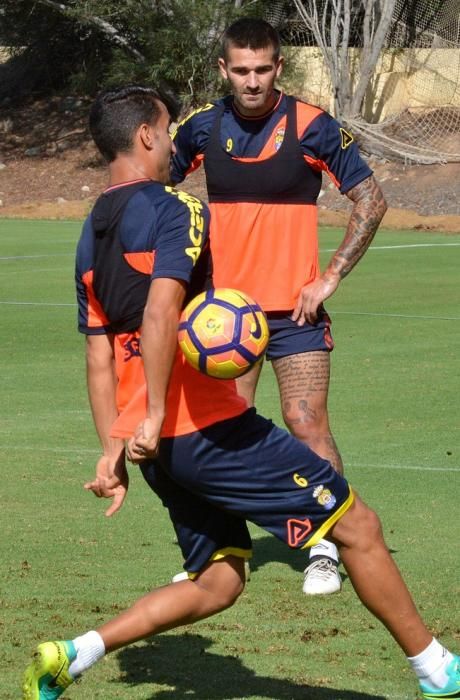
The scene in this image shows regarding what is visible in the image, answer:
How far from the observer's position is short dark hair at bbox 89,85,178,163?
468 cm

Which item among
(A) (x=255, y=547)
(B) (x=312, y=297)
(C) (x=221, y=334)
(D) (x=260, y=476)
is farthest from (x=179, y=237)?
(A) (x=255, y=547)

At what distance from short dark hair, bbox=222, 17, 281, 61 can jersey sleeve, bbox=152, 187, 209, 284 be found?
2360 millimetres

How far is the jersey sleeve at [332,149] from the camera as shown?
21.9ft

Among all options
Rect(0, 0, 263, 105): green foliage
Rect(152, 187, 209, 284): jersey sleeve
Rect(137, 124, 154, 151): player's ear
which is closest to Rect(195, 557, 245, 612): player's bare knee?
Rect(152, 187, 209, 284): jersey sleeve

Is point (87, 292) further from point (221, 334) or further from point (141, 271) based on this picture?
point (221, 334)

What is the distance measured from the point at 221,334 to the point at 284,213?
250cm

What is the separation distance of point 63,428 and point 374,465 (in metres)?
2.64

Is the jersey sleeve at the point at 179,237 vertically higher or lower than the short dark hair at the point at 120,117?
lower

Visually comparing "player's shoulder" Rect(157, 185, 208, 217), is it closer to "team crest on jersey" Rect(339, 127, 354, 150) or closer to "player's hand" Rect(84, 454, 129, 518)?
"player's hand" Rect(84, 454, 129, 518)

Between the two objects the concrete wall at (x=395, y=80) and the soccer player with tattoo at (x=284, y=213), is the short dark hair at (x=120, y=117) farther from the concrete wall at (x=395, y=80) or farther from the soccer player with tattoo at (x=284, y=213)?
the concrete wall at (x=395, y=80)

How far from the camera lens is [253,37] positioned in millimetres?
6645

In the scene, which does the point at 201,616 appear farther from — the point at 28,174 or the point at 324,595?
the point at 28,174

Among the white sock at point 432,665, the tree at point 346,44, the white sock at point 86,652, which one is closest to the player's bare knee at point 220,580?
the white sock at point 86,652

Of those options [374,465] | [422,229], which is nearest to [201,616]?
[374,465]
